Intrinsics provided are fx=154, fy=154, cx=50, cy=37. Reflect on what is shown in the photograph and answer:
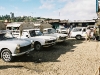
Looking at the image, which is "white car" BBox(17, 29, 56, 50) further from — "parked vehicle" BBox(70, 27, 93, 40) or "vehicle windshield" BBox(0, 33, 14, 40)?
"parked vehicle" BBox(70, 27, 93, 40)

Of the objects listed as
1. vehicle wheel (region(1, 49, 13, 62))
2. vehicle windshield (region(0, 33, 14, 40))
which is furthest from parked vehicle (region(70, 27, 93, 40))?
vehicle wheel (region(1, 49, 13, 62))

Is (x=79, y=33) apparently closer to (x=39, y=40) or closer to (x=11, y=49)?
(x=39, y=40)

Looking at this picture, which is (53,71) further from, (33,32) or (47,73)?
(33,32)

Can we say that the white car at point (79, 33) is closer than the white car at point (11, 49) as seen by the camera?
No

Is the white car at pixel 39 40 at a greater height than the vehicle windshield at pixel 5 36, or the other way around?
→ the vehicle windshield at pixel 5 36

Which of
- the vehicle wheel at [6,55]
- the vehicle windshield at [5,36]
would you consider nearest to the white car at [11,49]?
the vehicle wheel at [6,55]

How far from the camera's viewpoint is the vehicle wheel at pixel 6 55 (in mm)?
8032

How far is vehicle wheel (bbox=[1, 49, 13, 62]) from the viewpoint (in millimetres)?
8032

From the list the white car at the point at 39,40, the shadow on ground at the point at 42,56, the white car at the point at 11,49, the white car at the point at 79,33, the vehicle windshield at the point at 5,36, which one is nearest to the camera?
the white car at the point at 11,49

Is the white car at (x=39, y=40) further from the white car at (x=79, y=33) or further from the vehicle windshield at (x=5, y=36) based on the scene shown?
the white car at (x=79, y=33)

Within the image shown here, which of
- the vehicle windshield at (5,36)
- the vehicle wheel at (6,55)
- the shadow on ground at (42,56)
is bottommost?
the shadow on ground at (42,56)

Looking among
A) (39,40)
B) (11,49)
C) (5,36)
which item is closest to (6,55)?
(11,49)

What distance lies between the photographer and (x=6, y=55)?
8086 millimetres

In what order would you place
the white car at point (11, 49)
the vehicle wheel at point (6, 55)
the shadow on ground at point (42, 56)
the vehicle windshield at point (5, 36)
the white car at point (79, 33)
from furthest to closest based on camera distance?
the white car at point (79, 33) < the vehicle windshield at point (5, 36) < the shadow on ground at point (42, 56) < the vehicle wheel at point (6, 55) < the white car at point (11, 49)
